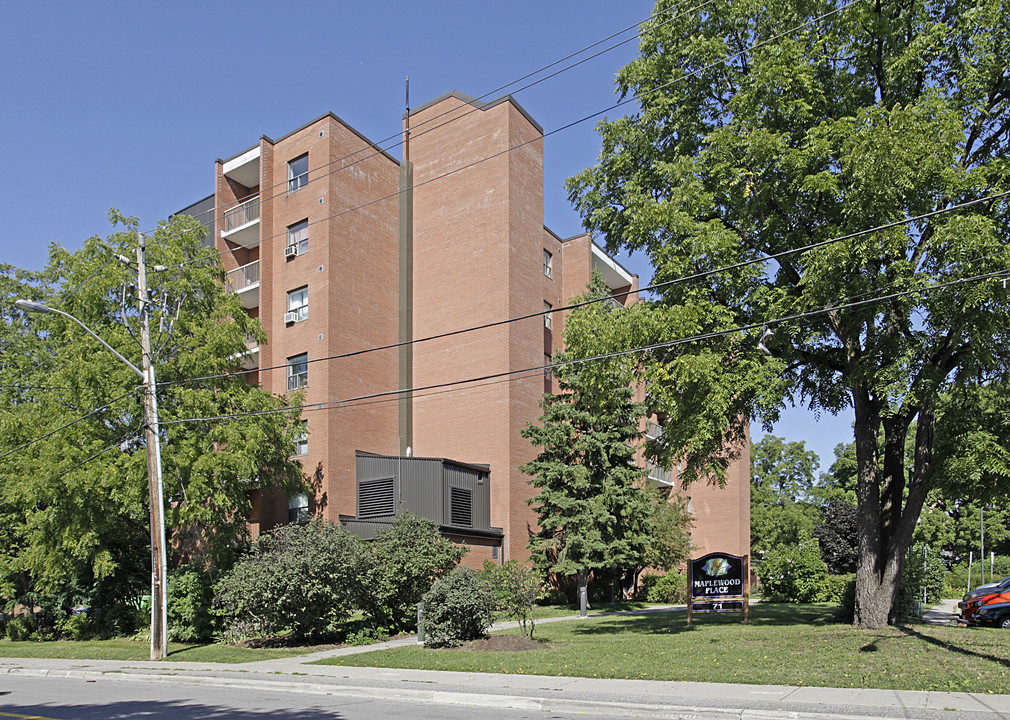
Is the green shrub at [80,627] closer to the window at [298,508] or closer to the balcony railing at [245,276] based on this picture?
the window at [298,508]

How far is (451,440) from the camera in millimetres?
34188

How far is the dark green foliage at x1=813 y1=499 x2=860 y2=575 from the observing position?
35.2m

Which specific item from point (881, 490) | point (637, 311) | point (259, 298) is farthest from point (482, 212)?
point (881, 490)

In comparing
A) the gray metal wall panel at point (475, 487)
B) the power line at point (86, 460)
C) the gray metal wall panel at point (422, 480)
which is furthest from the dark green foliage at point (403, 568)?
the power line at point (86, 460)

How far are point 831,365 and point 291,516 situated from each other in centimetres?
2191

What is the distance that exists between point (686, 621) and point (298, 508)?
633 inches

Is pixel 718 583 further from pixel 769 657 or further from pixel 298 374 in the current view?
pixel 298 374

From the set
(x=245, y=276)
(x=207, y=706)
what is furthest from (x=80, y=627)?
(x=207, y=706)

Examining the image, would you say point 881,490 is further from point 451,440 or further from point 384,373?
point 384,373

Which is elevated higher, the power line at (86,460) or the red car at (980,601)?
the power line at (86,460)

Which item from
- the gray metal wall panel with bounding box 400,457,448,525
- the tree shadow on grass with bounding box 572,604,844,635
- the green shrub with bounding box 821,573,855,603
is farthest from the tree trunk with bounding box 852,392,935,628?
the gray metal wall panel with bounding box 400,457,448,525

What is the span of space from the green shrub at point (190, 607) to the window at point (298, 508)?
21.7 feet

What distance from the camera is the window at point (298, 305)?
3391 centimetres

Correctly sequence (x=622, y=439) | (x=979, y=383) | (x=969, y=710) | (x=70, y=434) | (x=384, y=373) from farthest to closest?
(x=384, y=373), (x=622, y=439), (x=70, y=434), (x=979, y=383), (x=969, y=710)
